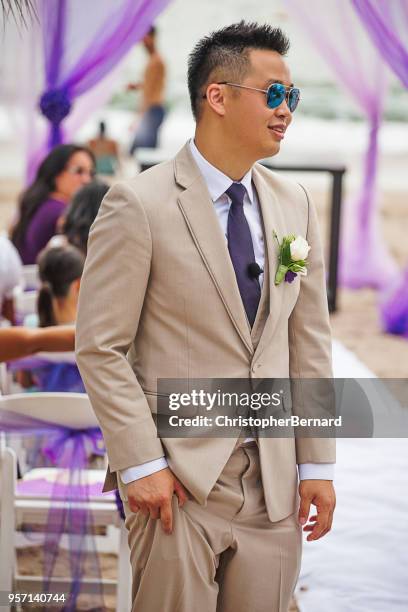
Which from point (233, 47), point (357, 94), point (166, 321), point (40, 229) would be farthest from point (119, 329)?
point (357, 94)

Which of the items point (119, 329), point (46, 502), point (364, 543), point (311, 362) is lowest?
point (364, 543)

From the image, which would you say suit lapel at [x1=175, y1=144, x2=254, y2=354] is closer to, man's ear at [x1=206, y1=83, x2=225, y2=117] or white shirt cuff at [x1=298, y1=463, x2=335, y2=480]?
man's ear at [x1=206, y1=83, x2=225, y2=117]

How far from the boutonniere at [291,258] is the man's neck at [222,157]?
6.6 inches

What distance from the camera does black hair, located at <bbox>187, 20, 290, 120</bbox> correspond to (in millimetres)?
2092

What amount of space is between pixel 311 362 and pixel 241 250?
285 millimetres

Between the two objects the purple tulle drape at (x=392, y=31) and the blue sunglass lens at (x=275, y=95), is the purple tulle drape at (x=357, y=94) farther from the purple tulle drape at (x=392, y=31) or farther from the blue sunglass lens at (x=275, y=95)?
the blue sunglass lens at (x=275, y=95)

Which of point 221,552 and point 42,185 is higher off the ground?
point 42,185

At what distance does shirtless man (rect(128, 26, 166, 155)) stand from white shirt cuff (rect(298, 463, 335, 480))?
9.60 metres

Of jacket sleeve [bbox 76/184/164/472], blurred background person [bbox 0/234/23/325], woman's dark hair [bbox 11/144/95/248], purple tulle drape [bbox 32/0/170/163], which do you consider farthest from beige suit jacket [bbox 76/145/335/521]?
woman's dark hair [bbox 11/144/95/248]

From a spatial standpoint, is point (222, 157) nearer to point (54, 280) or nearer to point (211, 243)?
point (211, 243)

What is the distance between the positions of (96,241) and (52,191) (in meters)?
4.22

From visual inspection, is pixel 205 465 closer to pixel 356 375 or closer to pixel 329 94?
pixel 356 375

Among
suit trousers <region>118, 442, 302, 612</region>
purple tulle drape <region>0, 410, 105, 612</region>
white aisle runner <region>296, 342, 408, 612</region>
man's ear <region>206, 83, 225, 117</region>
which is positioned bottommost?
white aisle runner <region>296, 342, 408, 612</region>

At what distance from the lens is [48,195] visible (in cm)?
616
